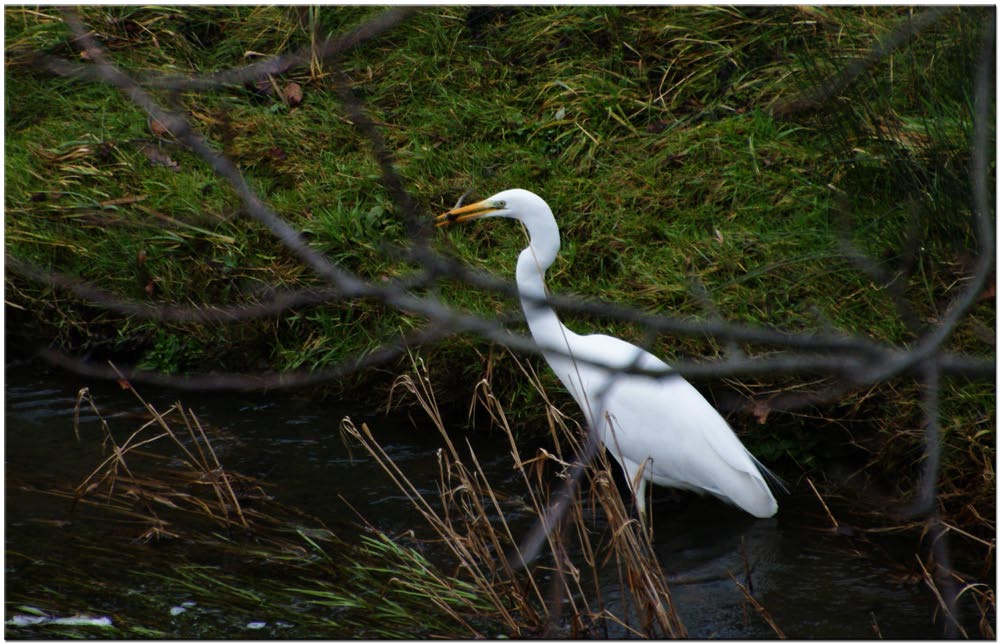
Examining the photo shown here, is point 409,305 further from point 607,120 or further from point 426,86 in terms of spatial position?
point 426,86

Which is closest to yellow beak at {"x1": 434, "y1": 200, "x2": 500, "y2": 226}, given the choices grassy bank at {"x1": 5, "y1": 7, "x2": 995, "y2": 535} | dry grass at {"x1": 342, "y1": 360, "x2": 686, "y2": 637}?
grassy bank at {"x1": 5, "y1": 7, "x2": 995, "y2": 535}

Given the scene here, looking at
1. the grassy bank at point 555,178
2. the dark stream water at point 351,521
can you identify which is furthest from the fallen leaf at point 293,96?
the dark stream water at point 351,521

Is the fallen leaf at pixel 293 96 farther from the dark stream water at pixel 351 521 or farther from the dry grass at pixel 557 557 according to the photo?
the dry grass at pixel 557 557

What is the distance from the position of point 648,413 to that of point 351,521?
1.03 m

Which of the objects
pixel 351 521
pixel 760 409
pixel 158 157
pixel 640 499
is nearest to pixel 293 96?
pixel 158 157

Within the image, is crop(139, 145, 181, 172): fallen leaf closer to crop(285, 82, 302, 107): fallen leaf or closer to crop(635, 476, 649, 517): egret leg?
crop(285, 82, 302, 107): fallen leaf

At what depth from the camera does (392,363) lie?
4000mm

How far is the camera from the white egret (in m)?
3.19

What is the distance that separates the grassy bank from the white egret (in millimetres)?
308

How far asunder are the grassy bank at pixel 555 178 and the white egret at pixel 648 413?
1.01ft

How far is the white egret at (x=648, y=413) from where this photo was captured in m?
3.19

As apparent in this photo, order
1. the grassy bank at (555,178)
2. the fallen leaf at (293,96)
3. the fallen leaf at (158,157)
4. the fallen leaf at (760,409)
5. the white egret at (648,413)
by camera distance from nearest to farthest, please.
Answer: the fallen leaf at (760,409)
the white egret at (648,413)
the grassy bank at (555,178)
the fallen leaf at (158,157)
the fallen leaf at (293,96)

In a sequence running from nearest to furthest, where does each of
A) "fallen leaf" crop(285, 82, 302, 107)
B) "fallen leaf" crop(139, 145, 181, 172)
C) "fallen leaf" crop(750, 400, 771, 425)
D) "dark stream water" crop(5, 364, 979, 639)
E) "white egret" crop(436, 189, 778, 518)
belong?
1. "fallen leaf" crop(750, 400, 771, 425)
2. "dark stream water" crop(5, 364, 979, 639)
3. "white egret" crop(436, 189, 778, 518)
4. "fallen leaf" crop(139, 145, 181, 172)
5. "fallen leaf" crop(285, 82, 302, 107)

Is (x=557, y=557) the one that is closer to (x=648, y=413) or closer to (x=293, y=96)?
(x=648, y=413)
